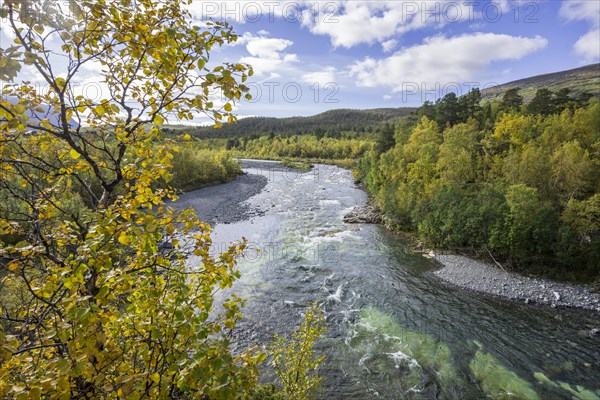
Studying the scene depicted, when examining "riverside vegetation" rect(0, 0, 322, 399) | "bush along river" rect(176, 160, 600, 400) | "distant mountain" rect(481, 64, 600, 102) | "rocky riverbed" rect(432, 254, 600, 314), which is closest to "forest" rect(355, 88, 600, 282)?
"rocky riverbed" rect(432, 254, 600, 314)

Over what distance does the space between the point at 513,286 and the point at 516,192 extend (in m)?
8.02

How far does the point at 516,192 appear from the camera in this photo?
24578 mm

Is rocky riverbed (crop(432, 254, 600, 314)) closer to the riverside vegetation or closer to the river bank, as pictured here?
the river bank

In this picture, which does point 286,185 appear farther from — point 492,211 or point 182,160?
point 492,211

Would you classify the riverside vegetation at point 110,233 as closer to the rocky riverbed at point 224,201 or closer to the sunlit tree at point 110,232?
the sunlit tree at point 110,232

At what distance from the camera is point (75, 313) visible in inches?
94.0

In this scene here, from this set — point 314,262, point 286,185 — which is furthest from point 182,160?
point 314,262

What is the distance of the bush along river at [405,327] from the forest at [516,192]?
485cm

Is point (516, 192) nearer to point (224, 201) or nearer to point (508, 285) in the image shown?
point (508, 285)

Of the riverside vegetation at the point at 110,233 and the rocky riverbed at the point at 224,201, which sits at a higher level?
the riverside vegetation at the point at 110,233

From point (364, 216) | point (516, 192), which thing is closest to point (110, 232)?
point (516, 192)

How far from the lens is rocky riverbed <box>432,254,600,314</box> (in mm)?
19281

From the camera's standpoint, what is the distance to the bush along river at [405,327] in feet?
42.0

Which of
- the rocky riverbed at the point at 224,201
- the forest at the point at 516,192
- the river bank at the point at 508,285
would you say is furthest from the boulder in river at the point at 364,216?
the rocky riverbed at the point at 224,201
